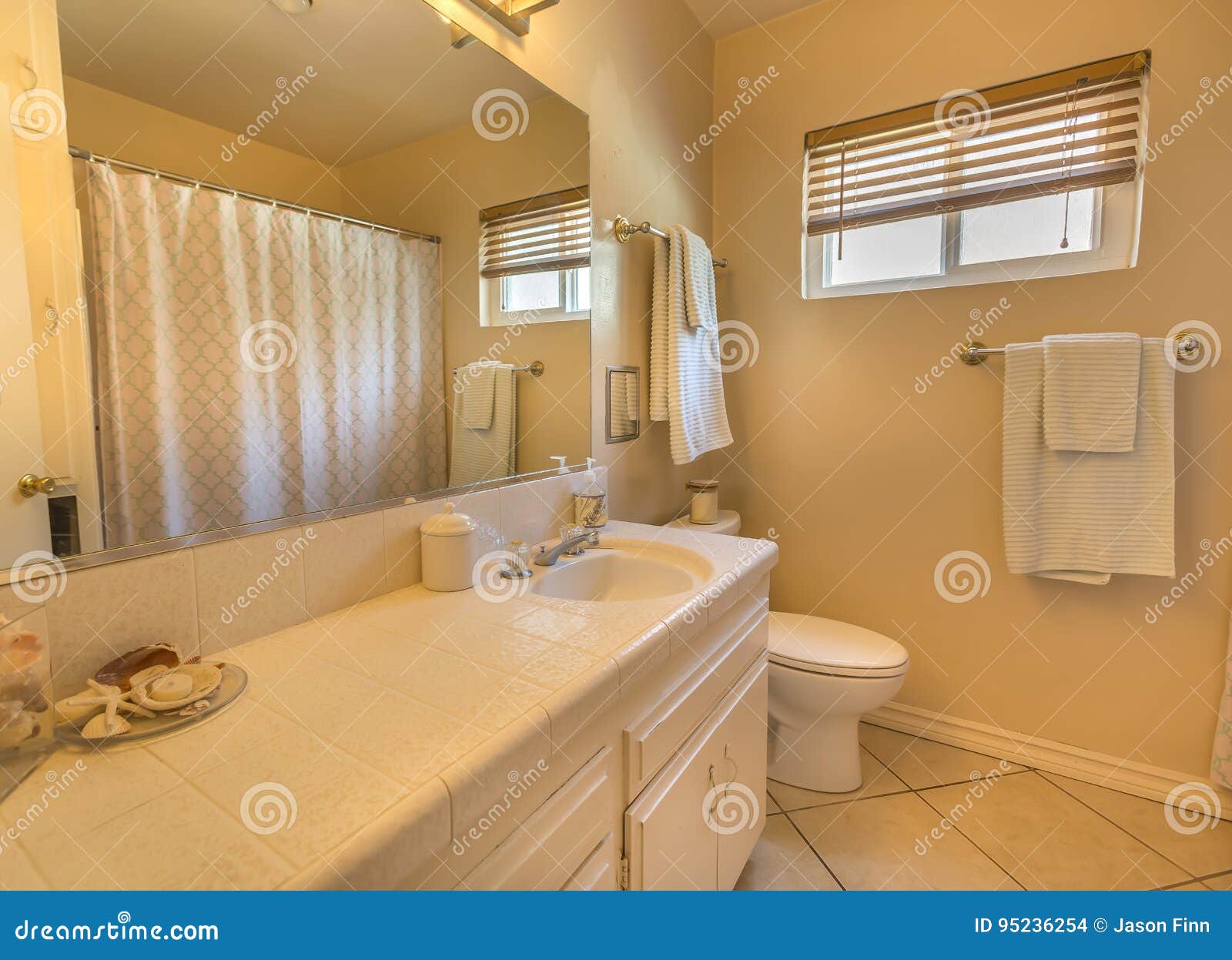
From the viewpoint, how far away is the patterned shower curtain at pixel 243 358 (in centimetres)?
76

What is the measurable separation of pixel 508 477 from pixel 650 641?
0.64 m

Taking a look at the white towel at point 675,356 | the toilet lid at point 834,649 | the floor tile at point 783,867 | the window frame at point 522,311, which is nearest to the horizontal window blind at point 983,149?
the white towel at point 675,356

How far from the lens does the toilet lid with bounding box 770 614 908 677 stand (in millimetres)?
1719

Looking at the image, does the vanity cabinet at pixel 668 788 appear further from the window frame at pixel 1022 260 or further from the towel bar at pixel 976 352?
the window frame at pixel 1022 260

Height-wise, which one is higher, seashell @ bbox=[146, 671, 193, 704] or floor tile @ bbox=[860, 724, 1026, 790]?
seashell @ bbox=[146, 671, 193, 704]

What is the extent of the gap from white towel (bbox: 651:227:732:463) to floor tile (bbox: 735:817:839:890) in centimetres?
106

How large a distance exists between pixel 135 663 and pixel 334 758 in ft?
1.11

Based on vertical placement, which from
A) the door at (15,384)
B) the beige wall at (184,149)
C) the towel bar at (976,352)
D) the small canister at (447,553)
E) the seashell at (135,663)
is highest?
the beige wall at (184,149)

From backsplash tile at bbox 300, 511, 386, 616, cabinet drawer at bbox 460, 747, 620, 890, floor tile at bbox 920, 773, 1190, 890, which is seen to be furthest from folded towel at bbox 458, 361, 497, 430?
floor tile at bbox 920, 773, 1190, 890

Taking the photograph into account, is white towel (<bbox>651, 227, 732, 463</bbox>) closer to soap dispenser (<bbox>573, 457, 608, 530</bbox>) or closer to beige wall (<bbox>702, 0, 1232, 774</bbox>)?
soap dispenser (<bbox>573, 457, 608, 530</bbox>)

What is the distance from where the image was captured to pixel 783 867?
1.55m

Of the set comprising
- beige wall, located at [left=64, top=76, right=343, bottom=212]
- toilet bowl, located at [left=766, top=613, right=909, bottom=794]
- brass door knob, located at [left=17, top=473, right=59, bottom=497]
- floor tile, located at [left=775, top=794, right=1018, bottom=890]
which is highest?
beige wall, located at [left=64, top=76, right=343, bottom=212]

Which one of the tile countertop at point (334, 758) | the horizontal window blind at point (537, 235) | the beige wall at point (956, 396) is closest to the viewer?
the tile countertop at point (334, 758)

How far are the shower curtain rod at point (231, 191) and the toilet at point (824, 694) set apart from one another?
116 cm
